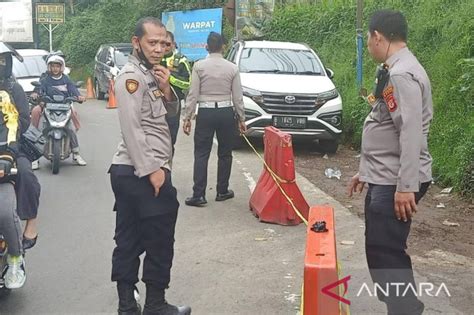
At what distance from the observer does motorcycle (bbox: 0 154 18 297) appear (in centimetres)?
487

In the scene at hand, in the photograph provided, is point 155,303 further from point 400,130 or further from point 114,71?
point 114,71

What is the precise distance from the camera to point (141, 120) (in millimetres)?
4465

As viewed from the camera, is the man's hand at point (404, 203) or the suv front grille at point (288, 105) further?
the suv front grille at point (288, 105)

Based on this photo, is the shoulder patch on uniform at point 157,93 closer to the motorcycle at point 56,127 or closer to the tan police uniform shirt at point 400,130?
the tan police uniform shirt at point 400,130

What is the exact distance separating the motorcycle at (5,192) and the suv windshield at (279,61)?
8211mm

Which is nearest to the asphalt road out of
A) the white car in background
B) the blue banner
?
the white car in background

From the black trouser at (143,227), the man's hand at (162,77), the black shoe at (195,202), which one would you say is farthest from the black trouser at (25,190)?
the black shoe at (195,202)

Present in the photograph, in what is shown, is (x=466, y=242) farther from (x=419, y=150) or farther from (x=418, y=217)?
(x=419, y=150)

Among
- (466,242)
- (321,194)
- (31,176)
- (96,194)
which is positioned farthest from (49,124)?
(466,242)

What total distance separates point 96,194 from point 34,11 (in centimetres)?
3034

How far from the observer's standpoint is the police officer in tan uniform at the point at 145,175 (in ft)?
14.5

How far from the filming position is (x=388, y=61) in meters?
4.14

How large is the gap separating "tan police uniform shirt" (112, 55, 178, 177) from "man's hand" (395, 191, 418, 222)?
149 centimetres

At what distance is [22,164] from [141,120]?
51.2 inches
